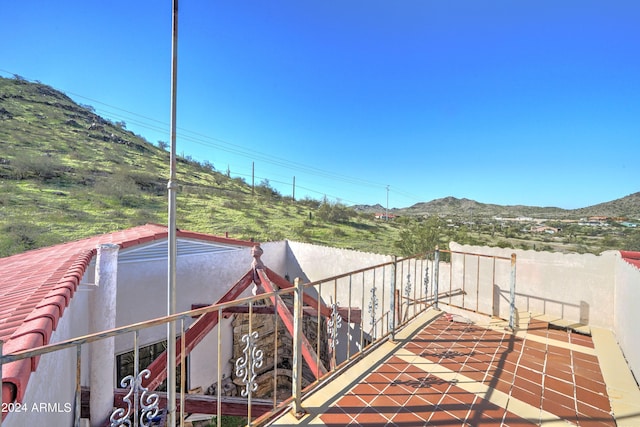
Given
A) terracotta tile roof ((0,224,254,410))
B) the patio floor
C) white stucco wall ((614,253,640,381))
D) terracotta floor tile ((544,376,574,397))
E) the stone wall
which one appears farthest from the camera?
the stone wall

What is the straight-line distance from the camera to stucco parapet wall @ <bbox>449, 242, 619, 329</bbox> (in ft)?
14.7

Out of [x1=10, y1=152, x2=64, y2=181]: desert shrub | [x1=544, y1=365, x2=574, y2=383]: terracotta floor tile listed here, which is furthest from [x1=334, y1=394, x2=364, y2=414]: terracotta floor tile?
[x1=10, y1=152, x2=64, y2=181]: desert shrub

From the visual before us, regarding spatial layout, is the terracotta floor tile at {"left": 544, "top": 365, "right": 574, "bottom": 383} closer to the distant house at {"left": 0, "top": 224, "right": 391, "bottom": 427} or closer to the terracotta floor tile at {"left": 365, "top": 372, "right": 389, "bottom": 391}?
the terracotta floor tile at {"left": 365, "top": 372, "right": 389, "bottom": 391}

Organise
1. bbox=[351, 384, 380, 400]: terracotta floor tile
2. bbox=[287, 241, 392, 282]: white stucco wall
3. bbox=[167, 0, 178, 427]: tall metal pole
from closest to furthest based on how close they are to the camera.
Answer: bbox=[167, 0, 178, 427]: tall metal pole → bbox=[351, 384, 380, 400]: terracotta floor tile → bbox=[287, 241, 392, 282]: white stucco wall

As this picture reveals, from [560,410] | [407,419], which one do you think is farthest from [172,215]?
[560,410]

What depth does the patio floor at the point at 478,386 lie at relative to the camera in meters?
→ 2.40

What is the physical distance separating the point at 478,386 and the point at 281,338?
6589 millimetres

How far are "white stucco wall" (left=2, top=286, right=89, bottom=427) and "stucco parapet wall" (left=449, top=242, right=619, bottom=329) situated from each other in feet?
22.1

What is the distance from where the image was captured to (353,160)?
74.1 ft

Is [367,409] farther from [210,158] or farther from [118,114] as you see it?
[118,114]

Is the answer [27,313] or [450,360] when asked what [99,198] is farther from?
[450,360]

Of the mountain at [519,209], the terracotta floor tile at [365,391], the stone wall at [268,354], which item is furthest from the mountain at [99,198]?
the mountain at [519,209]

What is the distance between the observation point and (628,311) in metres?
3.44

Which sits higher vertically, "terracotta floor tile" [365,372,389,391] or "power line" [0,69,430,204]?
"power line" [0,69,430,204]
